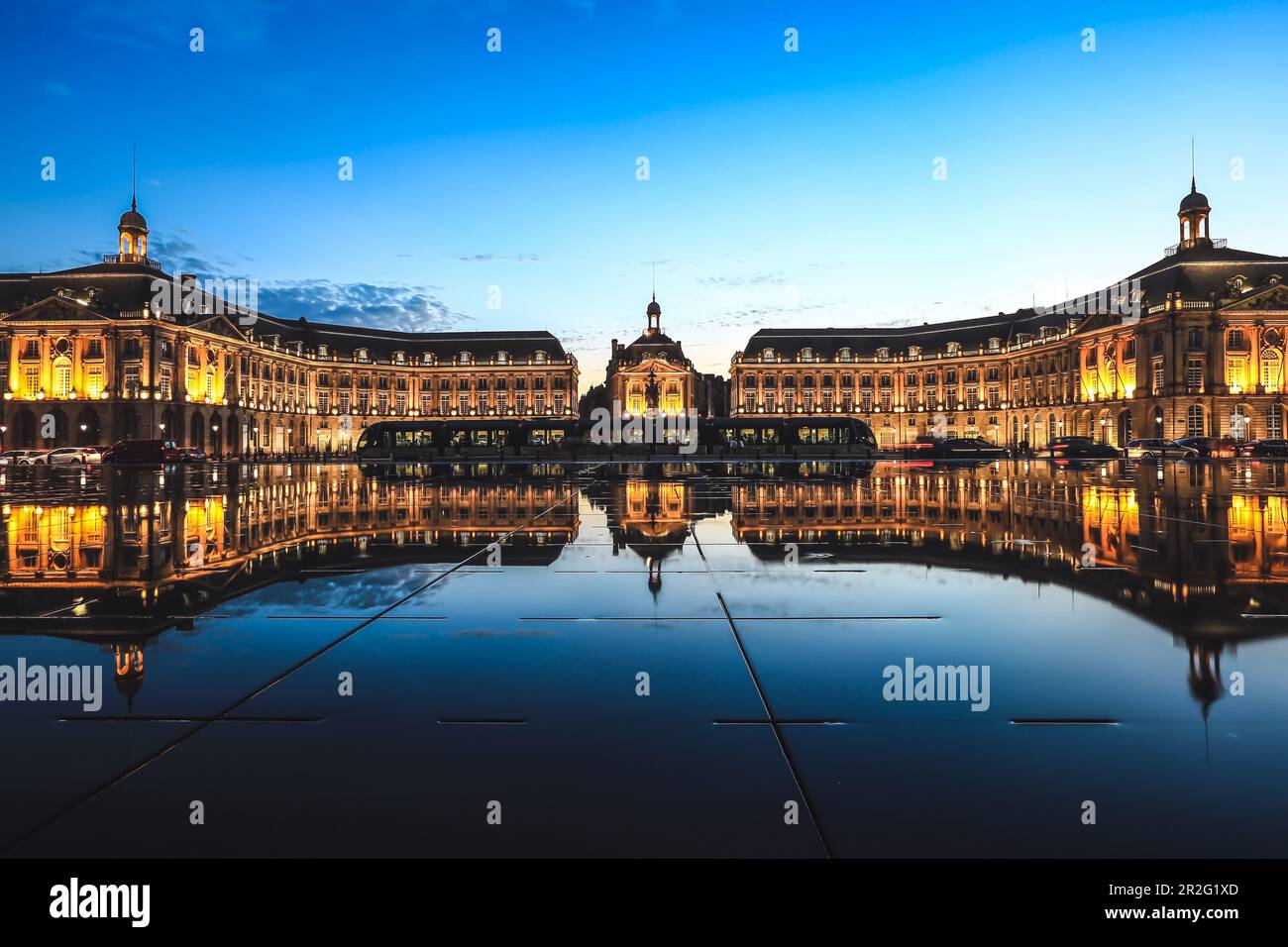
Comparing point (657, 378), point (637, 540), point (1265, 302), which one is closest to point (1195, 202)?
point (1265, 302)

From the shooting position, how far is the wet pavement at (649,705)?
8.84 feet

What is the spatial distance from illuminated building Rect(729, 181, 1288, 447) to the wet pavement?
80.9 meters

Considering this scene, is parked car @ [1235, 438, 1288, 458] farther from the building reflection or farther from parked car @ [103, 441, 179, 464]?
parked car @ [103, 441, 179, 464]

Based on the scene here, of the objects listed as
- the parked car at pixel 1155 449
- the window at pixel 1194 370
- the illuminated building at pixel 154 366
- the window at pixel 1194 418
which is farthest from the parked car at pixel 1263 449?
the illuminated building at pixel 154 366

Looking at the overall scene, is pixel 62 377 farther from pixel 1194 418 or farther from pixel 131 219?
pixel 1194 418

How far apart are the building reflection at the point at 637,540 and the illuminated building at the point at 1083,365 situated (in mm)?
65524

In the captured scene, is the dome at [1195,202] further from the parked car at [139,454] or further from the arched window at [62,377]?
the arched window at [62,377]

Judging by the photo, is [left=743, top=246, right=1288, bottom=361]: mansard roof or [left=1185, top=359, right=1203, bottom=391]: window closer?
[left=1185, top=359, right=1203, bottom=391]: window

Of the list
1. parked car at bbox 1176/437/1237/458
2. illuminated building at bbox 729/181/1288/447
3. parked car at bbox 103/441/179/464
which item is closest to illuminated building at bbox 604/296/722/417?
illuminated building at bbox 729/181/1288/447

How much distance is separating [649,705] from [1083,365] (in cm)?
9963

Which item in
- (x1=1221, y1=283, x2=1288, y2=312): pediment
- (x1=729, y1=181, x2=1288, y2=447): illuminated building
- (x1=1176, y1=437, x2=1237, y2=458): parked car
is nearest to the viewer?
(x1=1176, y1=437, x2=1237, y2=458): parked car

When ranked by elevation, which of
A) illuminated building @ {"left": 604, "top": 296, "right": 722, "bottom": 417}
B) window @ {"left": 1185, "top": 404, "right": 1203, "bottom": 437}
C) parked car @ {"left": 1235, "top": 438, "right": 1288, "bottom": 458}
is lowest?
parked car @ {"left": 1235, "top": 438, "right": 1288, "bottom": 458}

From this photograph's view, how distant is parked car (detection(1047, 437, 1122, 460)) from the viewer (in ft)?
197

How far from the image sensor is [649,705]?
12.9 ft
